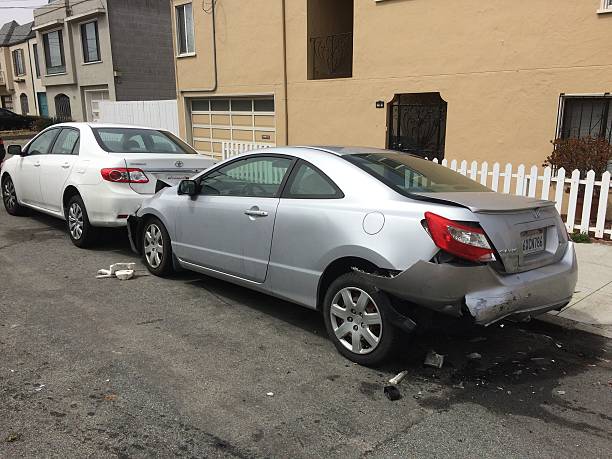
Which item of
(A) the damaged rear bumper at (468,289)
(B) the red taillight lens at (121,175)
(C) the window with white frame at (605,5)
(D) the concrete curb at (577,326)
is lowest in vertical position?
(D) the concrete curb at (577,326)

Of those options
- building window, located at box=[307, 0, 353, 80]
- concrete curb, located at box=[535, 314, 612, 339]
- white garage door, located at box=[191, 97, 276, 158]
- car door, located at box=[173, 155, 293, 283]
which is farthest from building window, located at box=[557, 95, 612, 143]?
white garage door, located at box=[191, 97, 276, 158]

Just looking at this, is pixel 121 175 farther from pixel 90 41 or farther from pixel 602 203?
pixel 90 41

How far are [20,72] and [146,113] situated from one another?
951 inches

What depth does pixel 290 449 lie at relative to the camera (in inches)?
114

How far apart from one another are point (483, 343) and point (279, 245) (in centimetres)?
184

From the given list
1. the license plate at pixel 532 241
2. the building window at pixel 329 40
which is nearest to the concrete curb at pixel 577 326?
the license plate at pixel 532 241

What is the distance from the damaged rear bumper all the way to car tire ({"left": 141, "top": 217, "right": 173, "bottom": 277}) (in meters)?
2.75

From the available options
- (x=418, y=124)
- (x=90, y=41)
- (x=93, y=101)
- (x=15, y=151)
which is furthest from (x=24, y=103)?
(x=418, y=124)

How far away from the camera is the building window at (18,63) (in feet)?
121

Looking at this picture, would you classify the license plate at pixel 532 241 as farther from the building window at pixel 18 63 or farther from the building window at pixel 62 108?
the building window at pixel 18 63

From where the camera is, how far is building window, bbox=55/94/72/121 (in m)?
29.0

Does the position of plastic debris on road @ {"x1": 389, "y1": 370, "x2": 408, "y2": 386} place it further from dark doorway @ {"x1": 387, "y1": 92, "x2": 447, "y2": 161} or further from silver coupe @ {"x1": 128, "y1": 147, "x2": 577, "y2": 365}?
dark doorway @ {"x1": 387, "y1": 92, "x2": 447, "y2": 161}

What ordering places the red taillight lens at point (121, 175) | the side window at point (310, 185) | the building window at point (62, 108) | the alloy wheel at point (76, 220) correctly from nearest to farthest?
the side window at point (310, 185)
the red taillight lens at point (121, 175)
the alloy wheel at point (76, 220)
the building window at point (62, 108)

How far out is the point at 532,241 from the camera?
3816mm
